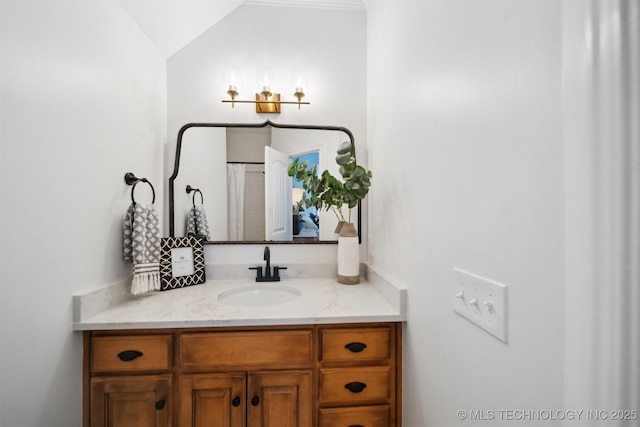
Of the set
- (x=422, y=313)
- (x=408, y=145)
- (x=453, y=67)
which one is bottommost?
(x=422, y=313)

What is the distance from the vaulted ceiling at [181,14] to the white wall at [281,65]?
3 cm

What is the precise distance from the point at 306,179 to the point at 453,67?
0.96 meters

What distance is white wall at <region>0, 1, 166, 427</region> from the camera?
0.81 meters

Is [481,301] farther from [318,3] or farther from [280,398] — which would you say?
[318,3]

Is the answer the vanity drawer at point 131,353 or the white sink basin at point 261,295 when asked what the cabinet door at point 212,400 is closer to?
the vanity drawer at point 131,353

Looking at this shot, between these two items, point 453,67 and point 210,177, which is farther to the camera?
point 210,177

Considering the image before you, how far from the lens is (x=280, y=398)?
3.82 ft

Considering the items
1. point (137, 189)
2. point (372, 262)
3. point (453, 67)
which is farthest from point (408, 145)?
point (137, 189)

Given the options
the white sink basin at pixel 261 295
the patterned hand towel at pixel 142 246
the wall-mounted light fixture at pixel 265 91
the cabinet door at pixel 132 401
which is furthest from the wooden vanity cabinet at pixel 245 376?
the wall-mounted light fixture at pixel 265 91

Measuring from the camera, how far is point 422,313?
1.02m

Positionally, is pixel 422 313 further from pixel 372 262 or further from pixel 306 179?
pixel 306 179

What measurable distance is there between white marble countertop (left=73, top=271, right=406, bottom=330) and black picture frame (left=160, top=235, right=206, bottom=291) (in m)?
0.09

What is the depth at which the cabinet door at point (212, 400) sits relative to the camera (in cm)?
113

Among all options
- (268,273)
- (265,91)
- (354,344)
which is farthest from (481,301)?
(265,91)
